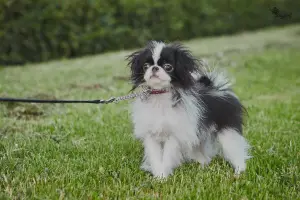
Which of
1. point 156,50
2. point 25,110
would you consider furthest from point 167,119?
point 25,110

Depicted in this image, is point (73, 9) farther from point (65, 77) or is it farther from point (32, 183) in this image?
point (32, 183)

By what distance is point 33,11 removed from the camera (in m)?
15.9

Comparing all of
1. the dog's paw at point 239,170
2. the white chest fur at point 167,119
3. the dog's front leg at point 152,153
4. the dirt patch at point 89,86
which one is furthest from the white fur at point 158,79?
the dirt patch at point 89,86

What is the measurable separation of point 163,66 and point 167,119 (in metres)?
0.45

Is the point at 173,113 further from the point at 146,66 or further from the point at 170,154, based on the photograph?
the point at 146,66

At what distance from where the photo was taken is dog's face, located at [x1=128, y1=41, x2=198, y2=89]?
3697mm

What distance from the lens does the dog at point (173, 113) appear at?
376cm

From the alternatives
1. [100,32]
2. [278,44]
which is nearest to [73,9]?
[100,32]

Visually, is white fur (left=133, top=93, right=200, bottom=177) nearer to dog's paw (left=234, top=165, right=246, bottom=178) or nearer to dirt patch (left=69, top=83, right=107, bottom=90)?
dog's paw (left=234, top=165, right=246, bottom=178)

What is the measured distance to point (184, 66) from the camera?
3840 millimetres

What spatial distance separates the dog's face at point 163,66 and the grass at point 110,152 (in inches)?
30.9

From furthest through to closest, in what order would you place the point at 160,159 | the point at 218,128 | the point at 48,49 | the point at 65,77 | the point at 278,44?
1. the point at 278,44
2. the point at 48,49
3. the point at 65,77
4. the point at 218,128
5. the point at 160,159

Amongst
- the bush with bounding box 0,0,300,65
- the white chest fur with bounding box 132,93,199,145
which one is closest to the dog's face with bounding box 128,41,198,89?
the white chest fur with bounding box 132,93,199,145

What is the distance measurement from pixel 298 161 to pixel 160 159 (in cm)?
131
